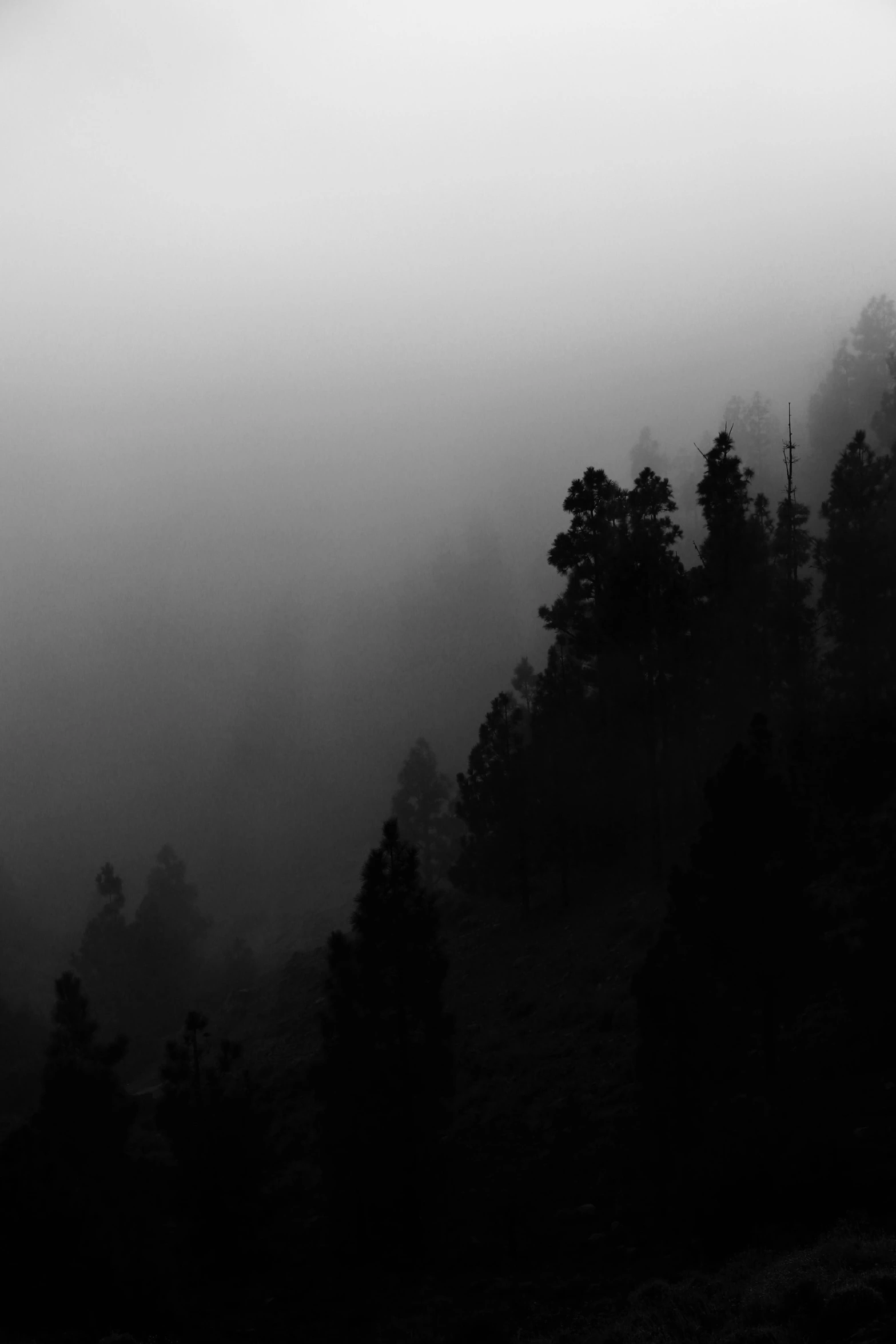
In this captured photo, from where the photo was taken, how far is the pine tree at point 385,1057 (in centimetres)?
2378

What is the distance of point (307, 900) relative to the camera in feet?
344

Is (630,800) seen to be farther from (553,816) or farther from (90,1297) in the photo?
(90,1297)

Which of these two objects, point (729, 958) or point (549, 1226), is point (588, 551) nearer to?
point (729, 958)

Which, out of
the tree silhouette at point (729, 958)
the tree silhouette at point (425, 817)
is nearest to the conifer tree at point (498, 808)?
the tree silhouette at point (729, 958)

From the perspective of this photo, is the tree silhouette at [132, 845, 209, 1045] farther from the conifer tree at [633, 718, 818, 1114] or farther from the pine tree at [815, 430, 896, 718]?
the conifer tree at [633, 718, 818, 1114]

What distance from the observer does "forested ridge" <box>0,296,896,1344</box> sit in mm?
17484

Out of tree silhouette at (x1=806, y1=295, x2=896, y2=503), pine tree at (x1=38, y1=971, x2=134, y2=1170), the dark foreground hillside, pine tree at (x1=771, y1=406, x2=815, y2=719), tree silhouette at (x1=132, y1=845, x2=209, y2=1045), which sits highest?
tree silhouette at (x1=806, y1=295, x2=896, y2=503)

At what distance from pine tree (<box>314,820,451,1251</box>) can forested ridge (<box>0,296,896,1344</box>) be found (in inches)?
3.3

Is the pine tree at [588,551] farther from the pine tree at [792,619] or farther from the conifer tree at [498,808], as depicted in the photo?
the pine tree at [792,619]

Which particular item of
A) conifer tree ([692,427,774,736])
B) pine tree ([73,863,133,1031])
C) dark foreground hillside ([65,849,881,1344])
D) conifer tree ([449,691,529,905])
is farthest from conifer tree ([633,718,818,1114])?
pine tree ([73,863,133,1031])

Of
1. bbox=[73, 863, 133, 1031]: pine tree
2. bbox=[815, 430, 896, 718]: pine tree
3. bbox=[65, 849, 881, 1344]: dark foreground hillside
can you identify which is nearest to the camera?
bbox=[65, 849, 881, 1344]: dark foreground hillside

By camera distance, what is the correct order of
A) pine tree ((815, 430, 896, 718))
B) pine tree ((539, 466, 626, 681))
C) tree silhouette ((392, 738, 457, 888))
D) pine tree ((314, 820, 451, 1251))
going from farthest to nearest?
1. tree silhouette ((392, 738, 457, 888))
2. pine tree ((815, 430, 896, 718))
3. pine tree ((539, 466, 626, 681))
4. pine tree ((314, 820, 451, 1251))

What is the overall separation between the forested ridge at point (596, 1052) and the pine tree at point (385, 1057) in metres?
0.09

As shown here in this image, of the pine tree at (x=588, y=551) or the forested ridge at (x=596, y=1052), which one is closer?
the forested ridge at (x=596, y=1052)
